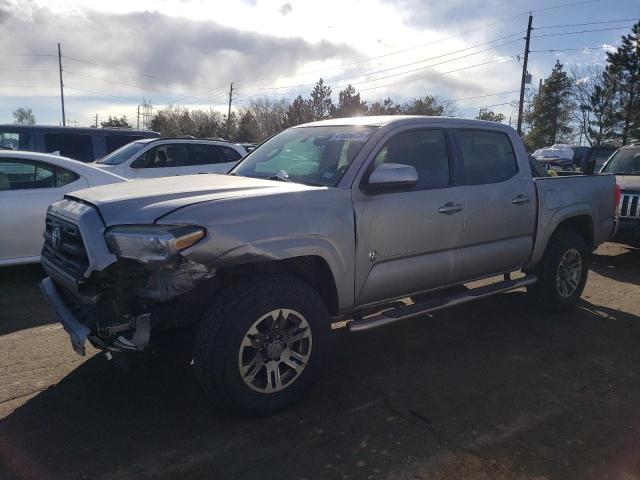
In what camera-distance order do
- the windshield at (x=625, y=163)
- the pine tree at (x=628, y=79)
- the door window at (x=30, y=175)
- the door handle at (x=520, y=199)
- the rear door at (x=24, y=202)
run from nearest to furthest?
1. the door handle at (x=520, y=199)
2. the rear door at (x=24, y=202)
3. the door window at (x=30, y=175)
4. the windshield at (x=625, y=163)
5. the pine tree at (x=628, y=79)

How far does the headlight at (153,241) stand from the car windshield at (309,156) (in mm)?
1143

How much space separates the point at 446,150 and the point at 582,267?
2394 millimetres

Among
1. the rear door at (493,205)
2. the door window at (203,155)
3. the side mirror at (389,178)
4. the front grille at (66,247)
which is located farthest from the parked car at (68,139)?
the side mirror at (389,178)

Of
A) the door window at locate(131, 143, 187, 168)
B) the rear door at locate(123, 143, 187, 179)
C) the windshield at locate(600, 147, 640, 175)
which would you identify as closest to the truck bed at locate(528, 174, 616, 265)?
the windshield at locate(600, 147, 640, 175)

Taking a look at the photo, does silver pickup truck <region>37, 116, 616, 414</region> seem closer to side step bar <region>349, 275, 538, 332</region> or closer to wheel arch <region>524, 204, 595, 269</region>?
side step bar <region>349, 275, 538, 332</region>

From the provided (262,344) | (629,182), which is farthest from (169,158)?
(629,182)

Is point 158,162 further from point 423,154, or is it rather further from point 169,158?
point 423,154

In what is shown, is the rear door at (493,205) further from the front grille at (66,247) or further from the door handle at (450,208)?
the front grille at (66,247)

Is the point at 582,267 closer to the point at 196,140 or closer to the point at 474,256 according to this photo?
the point at 474,256

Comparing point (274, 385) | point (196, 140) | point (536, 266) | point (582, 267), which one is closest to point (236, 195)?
point (274, 385)

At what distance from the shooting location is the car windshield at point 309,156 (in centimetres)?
389

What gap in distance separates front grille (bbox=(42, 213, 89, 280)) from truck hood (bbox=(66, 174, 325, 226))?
0.20 m

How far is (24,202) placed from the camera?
599cm

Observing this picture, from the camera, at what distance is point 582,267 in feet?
18.7
